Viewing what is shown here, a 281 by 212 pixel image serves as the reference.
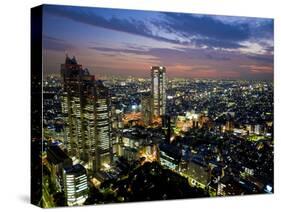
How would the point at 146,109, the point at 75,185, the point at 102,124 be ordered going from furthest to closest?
1. the point at 146,109
2. the point at 102,124
3. the point at 75,185

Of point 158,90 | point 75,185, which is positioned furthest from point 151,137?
point 75,185

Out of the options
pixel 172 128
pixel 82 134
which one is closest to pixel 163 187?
pixel 172 128

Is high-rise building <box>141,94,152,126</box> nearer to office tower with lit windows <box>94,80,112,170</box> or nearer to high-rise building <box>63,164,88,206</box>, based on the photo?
office tower with lit windows <box>94,80,112,170</box>

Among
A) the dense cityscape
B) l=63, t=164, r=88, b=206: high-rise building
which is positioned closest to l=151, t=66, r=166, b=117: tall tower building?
the dense cityscape

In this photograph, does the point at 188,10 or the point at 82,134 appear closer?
the point at 82,134

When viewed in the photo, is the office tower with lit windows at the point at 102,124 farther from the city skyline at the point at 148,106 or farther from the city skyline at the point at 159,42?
the city skyline at the point at 159,42

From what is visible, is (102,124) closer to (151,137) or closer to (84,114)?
(84,114)
